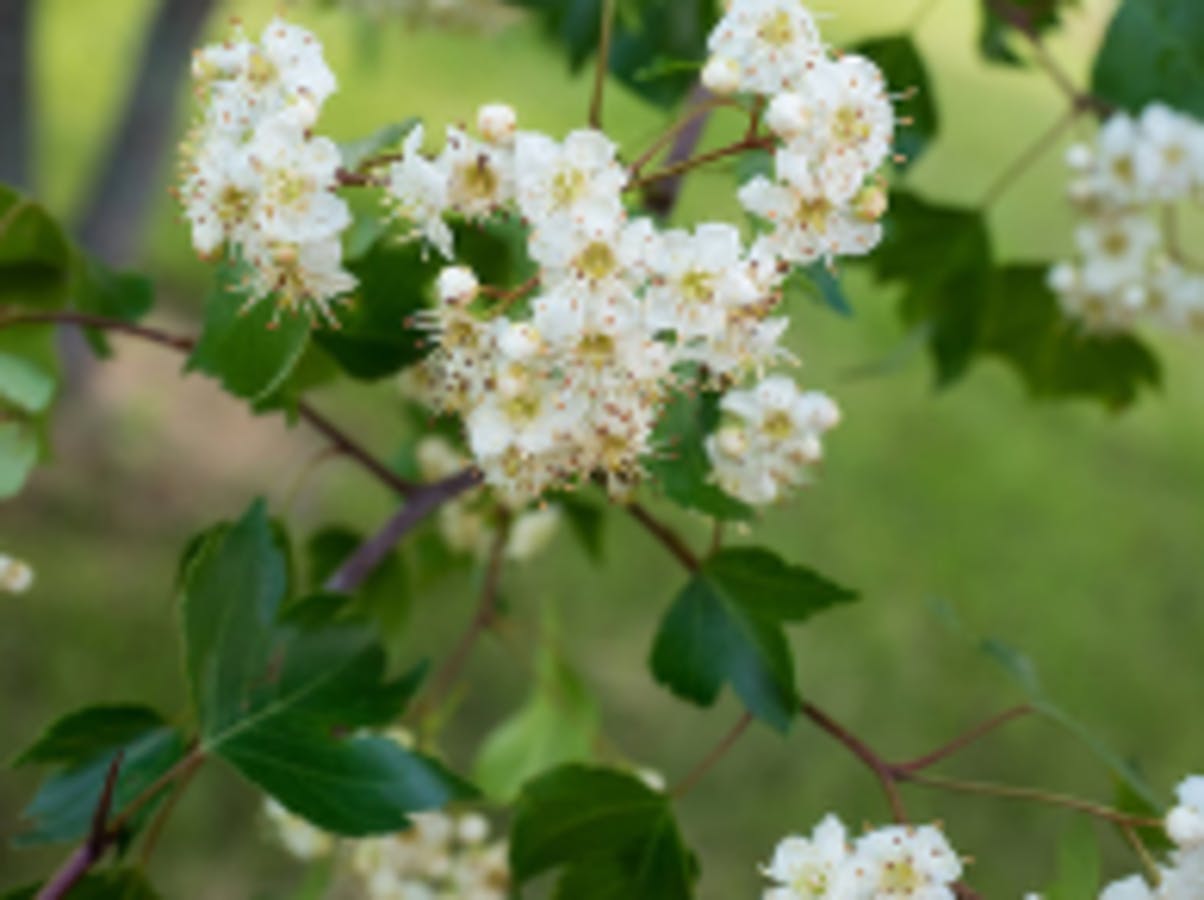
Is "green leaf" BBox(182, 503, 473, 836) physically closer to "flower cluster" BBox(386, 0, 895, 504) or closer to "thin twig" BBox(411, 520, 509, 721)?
"flower cluster" BBox(386, 0, 895, 504)

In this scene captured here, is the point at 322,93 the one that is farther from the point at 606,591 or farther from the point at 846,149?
the point at 606,591

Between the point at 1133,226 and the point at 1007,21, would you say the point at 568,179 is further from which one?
the point at 1133,226

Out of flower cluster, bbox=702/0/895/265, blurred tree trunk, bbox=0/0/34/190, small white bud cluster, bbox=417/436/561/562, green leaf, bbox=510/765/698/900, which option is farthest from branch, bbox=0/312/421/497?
blurred tree trunk, bbox=0/0/34/190

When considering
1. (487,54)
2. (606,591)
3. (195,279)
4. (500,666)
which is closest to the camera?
(500,666)

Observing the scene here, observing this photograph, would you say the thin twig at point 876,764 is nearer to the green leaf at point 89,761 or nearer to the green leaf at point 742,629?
the green leaf at point 742,629

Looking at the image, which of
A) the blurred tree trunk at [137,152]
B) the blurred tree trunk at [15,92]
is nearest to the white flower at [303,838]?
the blurred tree trunk at [15,92]

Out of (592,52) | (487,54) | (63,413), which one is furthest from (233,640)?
(487,54)
